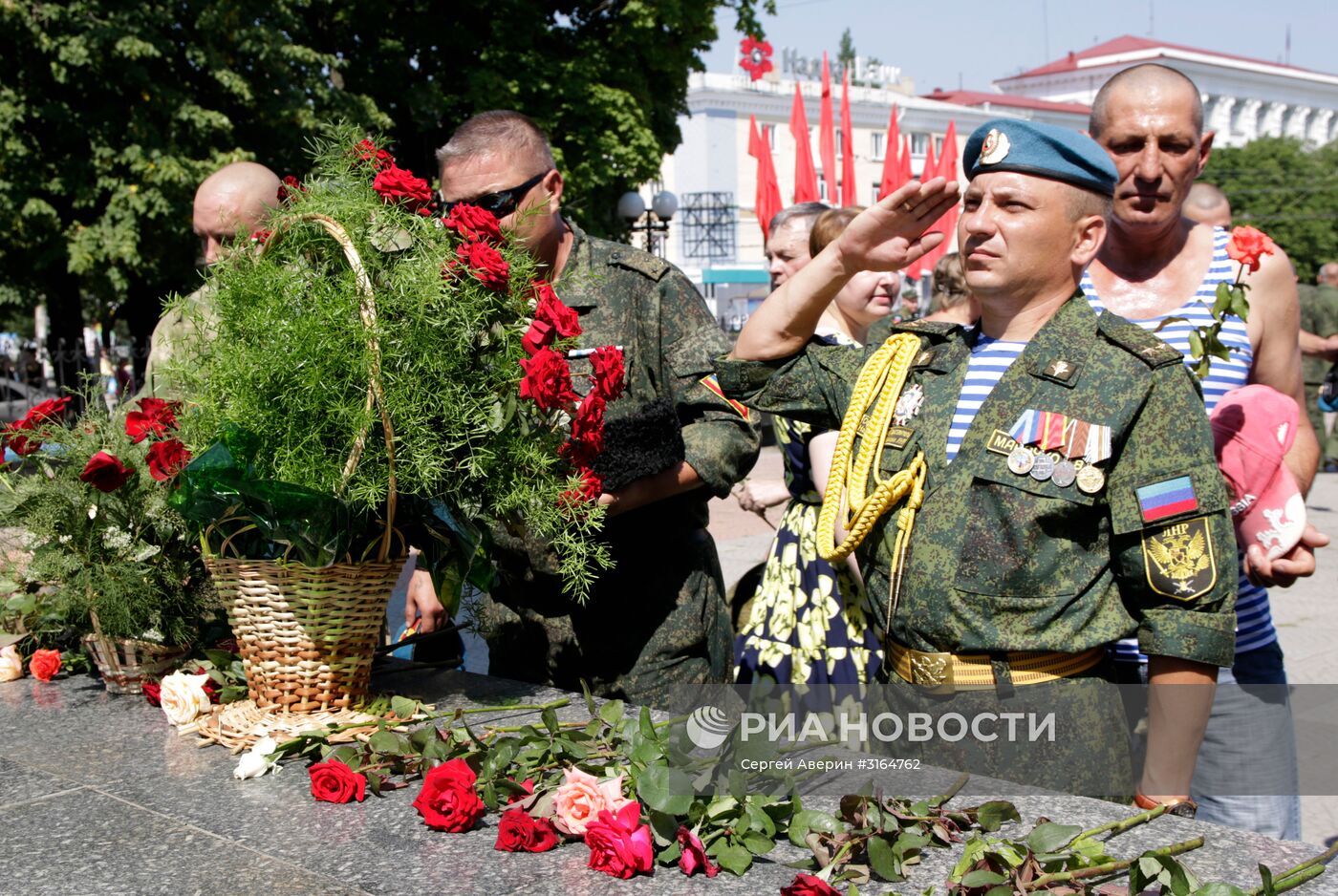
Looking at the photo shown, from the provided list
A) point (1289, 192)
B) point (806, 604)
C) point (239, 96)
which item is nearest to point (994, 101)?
point (1289, 192)

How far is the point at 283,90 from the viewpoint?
1591cm

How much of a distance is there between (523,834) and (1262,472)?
1.55 meters

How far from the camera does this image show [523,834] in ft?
6.06

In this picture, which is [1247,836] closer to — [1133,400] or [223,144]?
[1133,400]

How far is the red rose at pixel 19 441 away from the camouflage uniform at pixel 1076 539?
1801mm

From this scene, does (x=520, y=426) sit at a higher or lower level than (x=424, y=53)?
lower

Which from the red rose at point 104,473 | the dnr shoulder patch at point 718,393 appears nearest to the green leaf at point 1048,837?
the dnr shoulder patch at point 718,393

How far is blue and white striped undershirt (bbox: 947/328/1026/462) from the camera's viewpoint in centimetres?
221

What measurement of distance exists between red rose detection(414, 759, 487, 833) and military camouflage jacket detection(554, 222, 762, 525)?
1.11 metres

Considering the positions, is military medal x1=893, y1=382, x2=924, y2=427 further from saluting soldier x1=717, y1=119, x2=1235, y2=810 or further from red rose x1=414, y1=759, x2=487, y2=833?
red rose x1=414, y1=759, x2=487, y2=833

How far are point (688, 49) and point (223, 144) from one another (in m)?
7.64

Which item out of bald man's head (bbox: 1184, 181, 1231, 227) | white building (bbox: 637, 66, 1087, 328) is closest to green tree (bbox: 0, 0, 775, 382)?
bald man's head (bbox: 1184, 181, 1231, 227)

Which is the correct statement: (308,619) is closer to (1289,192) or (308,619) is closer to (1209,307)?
(1209,307)

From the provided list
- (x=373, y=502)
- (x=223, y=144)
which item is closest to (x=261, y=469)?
(x=373, y=502)
